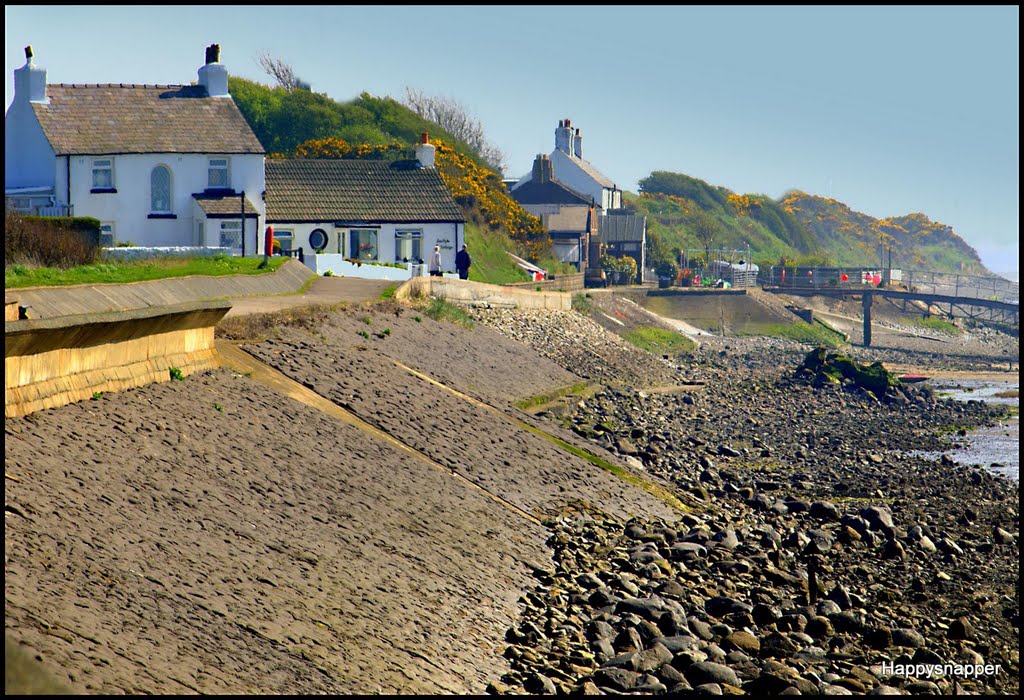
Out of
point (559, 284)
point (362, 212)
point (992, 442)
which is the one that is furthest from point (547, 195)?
point (992, 442)

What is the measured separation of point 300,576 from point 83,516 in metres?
2.32

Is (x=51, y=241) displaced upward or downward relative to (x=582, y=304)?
upward

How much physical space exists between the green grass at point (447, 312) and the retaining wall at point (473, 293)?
0.67m

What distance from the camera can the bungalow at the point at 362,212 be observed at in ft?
163

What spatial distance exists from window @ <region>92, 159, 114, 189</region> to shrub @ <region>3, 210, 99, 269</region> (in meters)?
11.7

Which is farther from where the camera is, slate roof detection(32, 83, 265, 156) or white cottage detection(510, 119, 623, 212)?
white cottage detection(510, 119, 623, 212)

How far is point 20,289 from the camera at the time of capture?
21859 millimetres

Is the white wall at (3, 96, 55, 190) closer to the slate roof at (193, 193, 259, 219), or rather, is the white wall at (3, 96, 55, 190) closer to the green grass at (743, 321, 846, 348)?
the slate roof at (193, 193, 259, 219)

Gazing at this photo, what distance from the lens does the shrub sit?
2639 cm

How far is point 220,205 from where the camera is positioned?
43.4 metres

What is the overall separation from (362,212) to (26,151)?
524 inches

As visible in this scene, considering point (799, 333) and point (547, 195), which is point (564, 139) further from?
point (799, 333)

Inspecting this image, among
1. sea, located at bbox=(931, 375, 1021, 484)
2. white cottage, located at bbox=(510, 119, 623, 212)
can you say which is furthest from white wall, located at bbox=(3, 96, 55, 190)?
white cottage, located at bbox=(510, 119, 623, 212)

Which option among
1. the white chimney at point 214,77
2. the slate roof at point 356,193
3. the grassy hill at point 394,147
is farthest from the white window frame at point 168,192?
the grassy hill at point 394,147
